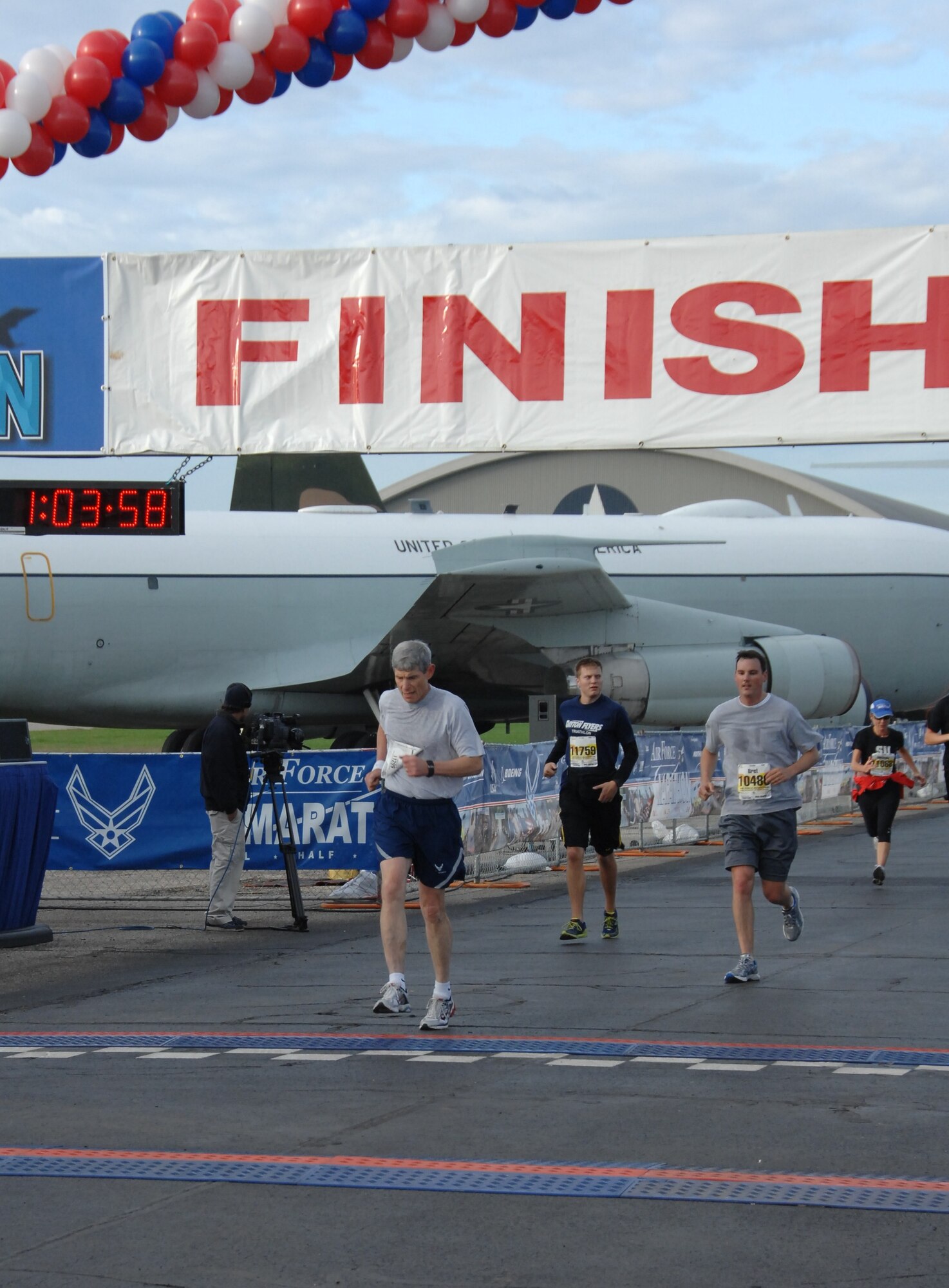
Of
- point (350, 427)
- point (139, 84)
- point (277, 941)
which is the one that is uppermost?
point (139, 84)

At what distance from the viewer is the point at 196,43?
32.3 feet

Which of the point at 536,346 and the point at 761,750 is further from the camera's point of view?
the point at 536,346

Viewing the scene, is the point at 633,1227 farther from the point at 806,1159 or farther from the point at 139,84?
the point at 139,84

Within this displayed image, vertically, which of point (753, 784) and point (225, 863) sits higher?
point (753, 784)

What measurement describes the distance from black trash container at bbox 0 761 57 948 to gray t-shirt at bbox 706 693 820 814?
4999 millimetres

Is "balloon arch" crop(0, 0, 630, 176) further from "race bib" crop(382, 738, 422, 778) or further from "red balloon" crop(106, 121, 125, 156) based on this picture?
"race bib" crop(382, 738, 422, 778)

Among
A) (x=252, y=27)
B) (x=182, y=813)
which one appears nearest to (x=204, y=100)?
(x=252, y=27)

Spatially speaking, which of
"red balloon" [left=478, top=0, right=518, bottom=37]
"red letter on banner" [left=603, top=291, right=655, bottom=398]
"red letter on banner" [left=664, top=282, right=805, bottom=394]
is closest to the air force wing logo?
"red letter on banner" [left=603, top=291, right=655, bottom=398]

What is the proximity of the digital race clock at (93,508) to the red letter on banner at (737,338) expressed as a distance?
13.6 feet

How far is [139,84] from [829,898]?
857cm

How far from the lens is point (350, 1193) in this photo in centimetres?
509

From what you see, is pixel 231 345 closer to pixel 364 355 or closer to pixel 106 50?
pixel 364 355

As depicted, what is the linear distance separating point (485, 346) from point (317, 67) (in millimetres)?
3362

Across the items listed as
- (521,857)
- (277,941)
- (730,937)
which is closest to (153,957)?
(277,941)
